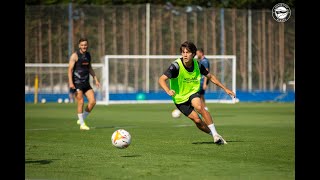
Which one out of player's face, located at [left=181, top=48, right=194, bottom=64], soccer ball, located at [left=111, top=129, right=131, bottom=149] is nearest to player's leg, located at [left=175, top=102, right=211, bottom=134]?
player's face, located at [left=181, top=48, right=194, bottom=64]

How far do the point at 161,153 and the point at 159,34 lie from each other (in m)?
32.5

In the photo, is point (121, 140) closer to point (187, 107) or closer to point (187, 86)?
point (187, 107)

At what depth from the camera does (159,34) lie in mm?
46250

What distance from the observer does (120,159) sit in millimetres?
13000

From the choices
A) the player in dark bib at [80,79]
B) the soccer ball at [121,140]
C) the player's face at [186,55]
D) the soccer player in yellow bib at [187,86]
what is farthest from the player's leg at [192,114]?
the player in dark bib at [80,79]

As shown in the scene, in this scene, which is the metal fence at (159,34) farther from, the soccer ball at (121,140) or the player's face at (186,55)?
the soccer ball at (121,140)

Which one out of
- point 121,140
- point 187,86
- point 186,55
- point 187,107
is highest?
point 186,55

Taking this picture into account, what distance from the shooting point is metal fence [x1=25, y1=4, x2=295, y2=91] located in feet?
151

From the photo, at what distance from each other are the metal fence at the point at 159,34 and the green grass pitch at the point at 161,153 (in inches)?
946

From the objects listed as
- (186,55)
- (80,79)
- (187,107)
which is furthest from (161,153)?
(80,79)

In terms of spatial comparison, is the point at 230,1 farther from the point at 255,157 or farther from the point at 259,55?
the point at 255,157

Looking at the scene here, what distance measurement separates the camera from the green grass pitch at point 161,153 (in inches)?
444

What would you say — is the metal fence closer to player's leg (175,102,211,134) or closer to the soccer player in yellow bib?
the soccer player in yellow bib
